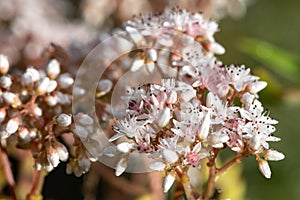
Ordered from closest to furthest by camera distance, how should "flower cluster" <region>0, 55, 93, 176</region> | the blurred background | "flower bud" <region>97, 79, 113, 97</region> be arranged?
"flower cluster" <region>0, 55, 93, 176</region>
"flower bud" <region>97, 79, 113, 97</region>
the blurred background

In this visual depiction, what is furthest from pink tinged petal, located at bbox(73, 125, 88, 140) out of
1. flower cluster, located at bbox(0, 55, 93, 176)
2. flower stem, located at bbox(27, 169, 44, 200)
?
flower stem, located at bbox(27, 169, 44, 200)

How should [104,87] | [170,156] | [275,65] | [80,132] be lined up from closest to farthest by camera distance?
[170,156] < [80,132] < [104,87] < [275,65]

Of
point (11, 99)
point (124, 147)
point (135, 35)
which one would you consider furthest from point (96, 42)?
point (124, 147)

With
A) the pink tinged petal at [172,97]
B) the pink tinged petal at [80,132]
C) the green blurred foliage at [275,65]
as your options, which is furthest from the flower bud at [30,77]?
the green blurred foliage at [275,65]

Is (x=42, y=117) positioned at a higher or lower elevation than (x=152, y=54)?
lower

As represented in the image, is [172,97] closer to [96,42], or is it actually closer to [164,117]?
[164,117]

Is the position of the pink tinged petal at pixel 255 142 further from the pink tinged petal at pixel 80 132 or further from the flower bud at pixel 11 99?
the flower bud at pixel 11 99

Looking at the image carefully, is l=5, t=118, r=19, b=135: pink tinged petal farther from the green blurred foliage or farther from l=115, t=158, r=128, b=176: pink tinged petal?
the green blurred foliage
